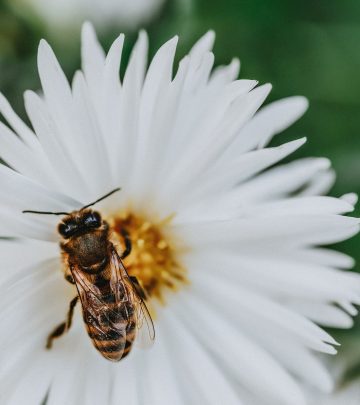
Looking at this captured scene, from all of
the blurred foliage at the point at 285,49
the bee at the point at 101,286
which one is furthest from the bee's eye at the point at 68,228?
the blurred foliage at the point at 285,49

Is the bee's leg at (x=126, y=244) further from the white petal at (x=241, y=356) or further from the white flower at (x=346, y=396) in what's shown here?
the white flower at (x=346, y=396)

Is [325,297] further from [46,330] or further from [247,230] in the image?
[46,330]

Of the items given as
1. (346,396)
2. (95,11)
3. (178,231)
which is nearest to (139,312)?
(178,231)

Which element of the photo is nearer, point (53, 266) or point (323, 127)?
point (53, 266)

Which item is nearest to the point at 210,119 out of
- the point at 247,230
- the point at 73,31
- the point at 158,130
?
the point at 158,130

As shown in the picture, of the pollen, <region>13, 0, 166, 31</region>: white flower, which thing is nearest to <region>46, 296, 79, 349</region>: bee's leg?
the pollen
